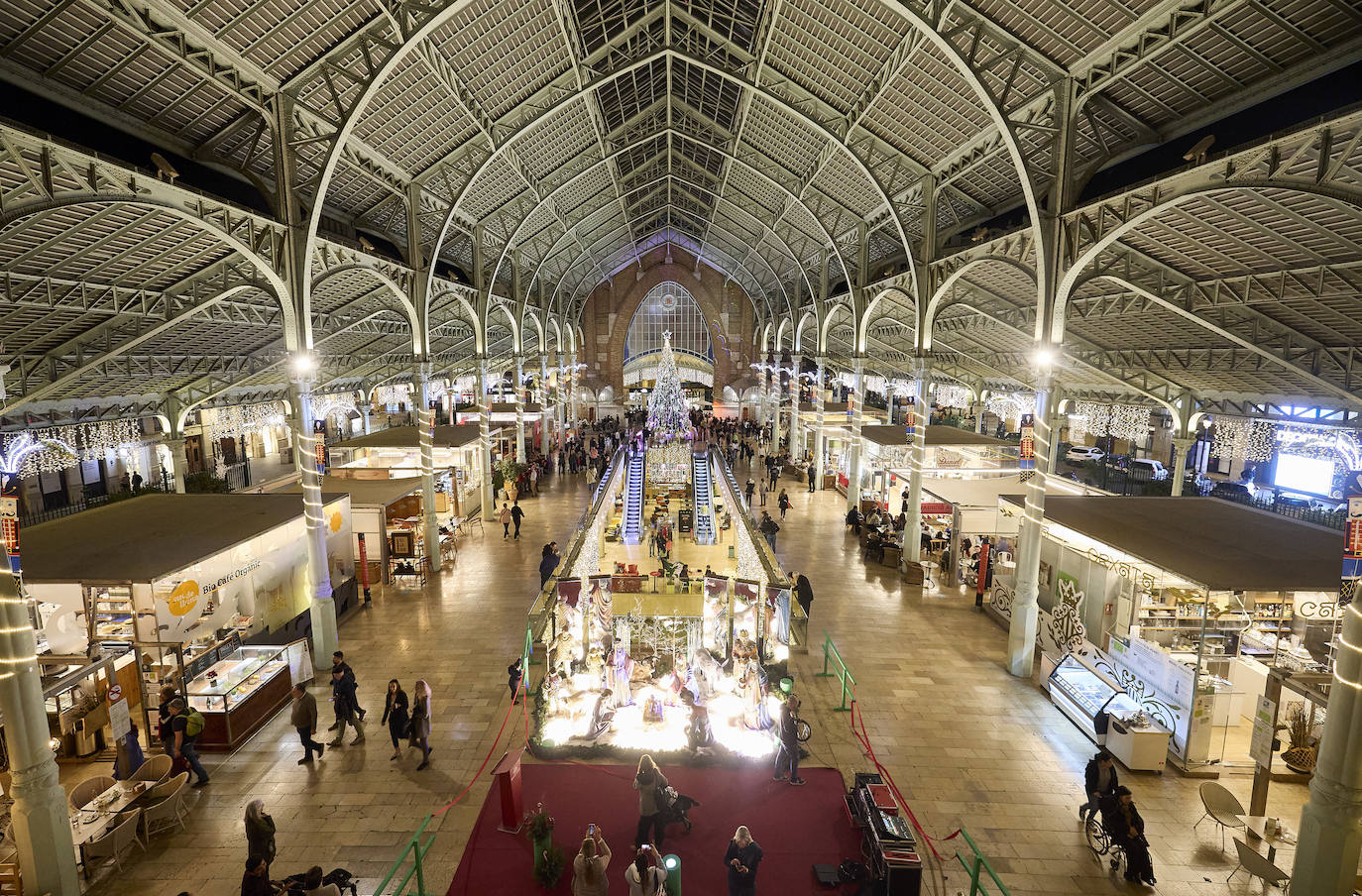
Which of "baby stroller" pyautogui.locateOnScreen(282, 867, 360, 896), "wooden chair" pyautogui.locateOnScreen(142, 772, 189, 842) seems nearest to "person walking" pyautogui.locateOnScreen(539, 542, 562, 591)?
"wooden chair" pyautogui.locateOnScreen(142, 772, 189, 842)

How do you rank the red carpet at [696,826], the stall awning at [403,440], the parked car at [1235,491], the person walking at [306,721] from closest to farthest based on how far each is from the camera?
the red carpet at [696,826]
the person walking at [306,721]
the stall awning at [403,440]
the parked car at [1235,491]

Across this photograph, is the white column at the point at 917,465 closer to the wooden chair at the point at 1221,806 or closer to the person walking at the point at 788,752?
the wooden chair at the point at 1221,806

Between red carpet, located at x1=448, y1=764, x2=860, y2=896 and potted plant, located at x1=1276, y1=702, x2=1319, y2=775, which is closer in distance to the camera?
red carpet, located at x1=448, y1=764, x2=860, y2=896

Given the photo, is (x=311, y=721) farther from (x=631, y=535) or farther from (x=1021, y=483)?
(x=1021, y=483)

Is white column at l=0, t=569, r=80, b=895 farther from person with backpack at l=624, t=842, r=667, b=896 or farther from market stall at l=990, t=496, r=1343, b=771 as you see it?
market stall at l=990, t=496, r=1343, b=771

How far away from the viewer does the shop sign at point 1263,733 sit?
696cm

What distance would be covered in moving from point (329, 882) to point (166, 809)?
8.33 feet

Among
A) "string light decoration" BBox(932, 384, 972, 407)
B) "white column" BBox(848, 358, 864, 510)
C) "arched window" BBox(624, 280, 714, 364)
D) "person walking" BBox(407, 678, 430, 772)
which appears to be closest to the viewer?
"person walking" BBox(407, 678, 430, 772)

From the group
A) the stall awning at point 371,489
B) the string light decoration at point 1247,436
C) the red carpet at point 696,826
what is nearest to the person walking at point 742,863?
the red carpet at point 696,826

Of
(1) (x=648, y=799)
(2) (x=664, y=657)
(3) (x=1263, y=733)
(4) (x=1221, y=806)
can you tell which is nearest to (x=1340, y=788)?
(4) (x=1221, y=806)

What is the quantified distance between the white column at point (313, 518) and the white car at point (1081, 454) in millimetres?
32544

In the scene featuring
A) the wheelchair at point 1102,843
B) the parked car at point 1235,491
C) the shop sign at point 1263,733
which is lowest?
the wheelchair at point 1102,843

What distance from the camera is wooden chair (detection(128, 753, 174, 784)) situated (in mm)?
7352

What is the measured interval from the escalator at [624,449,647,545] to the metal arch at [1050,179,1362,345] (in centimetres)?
1422
